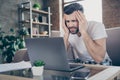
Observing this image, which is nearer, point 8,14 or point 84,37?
point 84,37

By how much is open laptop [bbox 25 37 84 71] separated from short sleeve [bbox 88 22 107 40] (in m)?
0.50

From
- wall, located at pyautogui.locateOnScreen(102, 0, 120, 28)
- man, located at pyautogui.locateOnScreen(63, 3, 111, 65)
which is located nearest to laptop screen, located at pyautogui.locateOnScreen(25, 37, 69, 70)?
man, located at pyautogui.locateOnScreen(63, 3, 111, 65)

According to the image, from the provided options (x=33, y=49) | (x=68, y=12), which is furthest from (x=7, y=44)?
(x=33, y=49)

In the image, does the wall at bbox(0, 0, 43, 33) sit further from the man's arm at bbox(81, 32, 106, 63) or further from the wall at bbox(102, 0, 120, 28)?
the man's arm at bbox(81, 32, 106, 63)

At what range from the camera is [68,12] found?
1.68 meters

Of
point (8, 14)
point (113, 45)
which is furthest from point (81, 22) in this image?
point (8, 14)

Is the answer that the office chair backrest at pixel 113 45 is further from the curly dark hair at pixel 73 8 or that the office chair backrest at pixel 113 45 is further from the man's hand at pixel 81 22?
the curly dark hair at pixel 73 8

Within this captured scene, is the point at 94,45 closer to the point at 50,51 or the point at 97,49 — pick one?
the point at 97,49

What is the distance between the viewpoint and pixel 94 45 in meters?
1.49

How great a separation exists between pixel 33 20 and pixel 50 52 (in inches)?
168

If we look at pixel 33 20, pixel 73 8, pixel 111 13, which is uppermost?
pixel 111 13

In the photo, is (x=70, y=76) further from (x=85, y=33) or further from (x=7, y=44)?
(x=7, y=44)

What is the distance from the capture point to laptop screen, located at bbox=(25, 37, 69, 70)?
39.9 inches

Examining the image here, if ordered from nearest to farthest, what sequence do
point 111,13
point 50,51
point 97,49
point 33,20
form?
point 50,51, point 97,49, point 111,13, point 33,20
